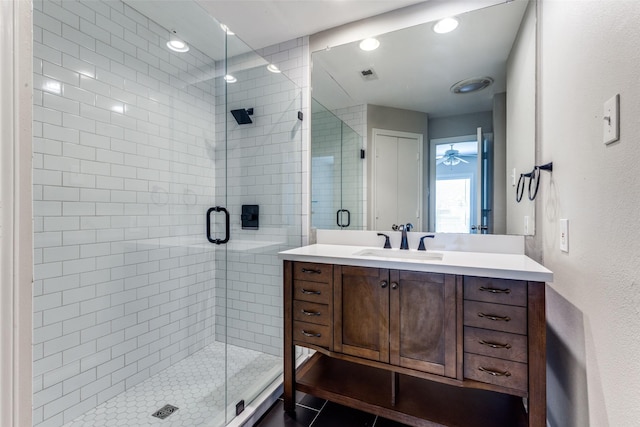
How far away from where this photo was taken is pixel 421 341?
1.36 m

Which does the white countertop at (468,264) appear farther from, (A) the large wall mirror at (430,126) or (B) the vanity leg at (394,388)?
(B) the vanity leg at (394,388)

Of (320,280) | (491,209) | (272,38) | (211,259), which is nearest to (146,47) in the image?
(272,38)

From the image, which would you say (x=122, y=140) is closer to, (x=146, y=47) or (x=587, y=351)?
(x=146, y=47)

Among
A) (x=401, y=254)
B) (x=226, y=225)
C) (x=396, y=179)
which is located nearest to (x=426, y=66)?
(x=396, y=179)

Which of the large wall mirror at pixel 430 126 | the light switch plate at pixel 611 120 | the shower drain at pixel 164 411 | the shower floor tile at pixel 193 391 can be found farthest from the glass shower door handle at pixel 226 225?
the light switch plate at pixel 611 120

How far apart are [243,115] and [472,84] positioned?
5.45 feet

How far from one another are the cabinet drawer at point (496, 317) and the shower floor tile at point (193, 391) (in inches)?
53.5

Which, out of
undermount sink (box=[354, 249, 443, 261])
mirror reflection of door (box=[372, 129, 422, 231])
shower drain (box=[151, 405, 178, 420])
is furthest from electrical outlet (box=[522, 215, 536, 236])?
shower drain (box=[151, 405, 178, 420])

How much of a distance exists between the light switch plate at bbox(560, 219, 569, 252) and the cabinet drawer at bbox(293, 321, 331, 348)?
113 centimetres

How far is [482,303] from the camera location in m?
1.24

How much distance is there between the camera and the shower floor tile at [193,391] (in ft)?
5.49

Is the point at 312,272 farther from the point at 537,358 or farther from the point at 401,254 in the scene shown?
the point at 537,358

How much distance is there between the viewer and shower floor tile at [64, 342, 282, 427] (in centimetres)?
167

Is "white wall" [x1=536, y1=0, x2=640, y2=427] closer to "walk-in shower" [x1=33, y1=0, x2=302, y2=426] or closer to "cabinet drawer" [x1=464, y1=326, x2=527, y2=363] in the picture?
"cabinet drawer" [x1=464, y1=326, x2=527, y2=363]
